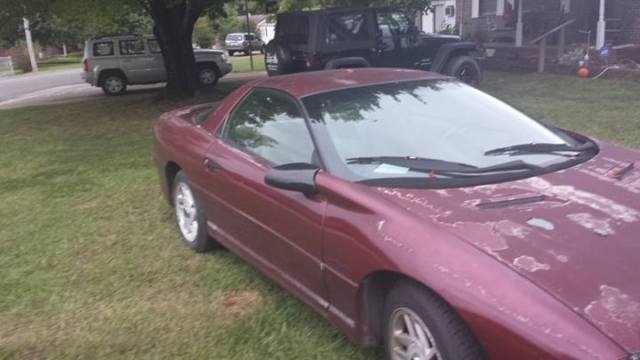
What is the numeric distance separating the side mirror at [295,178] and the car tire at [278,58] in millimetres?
9060

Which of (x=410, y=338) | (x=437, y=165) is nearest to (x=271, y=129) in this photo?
(x=437, y=165)

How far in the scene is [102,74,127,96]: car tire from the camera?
60.2 feet

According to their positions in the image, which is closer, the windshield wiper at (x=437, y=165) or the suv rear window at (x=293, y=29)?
the windshield wiper at (x=437, y=165)

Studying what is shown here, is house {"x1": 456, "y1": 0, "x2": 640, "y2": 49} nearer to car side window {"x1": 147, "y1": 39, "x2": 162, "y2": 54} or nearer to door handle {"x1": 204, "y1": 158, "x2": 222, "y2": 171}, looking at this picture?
car side window {"x1": 147, "y1": 39, "x2": 162, "y2": 54}

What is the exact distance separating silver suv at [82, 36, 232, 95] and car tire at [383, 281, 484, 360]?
16.2 metres

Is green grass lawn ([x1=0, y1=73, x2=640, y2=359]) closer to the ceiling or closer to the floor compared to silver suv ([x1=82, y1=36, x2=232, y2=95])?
closer to the floor

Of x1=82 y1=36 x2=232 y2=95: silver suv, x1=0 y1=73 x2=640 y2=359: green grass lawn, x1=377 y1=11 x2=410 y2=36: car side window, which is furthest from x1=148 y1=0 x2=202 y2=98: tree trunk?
x1=0 y1=73 x2=640 y2=359: green grass lawn

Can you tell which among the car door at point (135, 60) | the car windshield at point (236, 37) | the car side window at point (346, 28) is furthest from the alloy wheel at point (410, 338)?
the car windshield at point (236, 37)

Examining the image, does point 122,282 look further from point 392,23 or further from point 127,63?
point 127,63

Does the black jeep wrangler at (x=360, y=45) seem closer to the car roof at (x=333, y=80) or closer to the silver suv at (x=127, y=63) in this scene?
the silver suv at (x=127, y=63)

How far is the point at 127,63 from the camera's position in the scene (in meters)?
18.5

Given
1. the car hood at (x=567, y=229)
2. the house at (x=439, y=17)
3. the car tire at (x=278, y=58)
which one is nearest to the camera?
the car hood at (x=567, y=229)

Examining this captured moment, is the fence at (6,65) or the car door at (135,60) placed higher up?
the car door at (135,60)

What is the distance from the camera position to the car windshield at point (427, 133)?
10.6 feet
